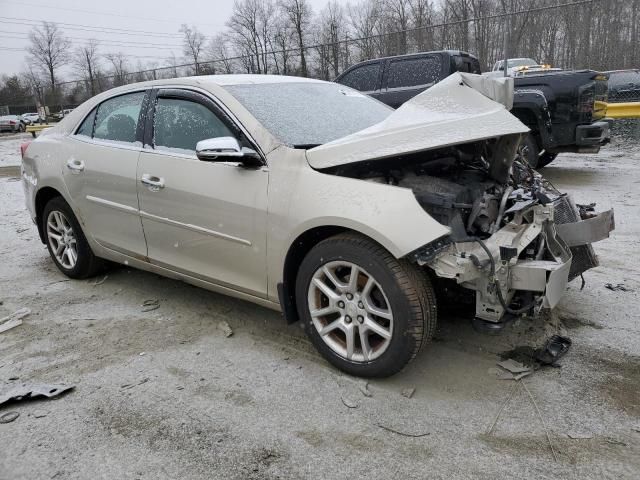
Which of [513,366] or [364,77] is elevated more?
[364,77]

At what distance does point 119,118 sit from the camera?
4.04 meters

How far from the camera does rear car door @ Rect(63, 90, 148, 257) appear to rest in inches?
149

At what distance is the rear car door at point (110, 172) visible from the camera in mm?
3779

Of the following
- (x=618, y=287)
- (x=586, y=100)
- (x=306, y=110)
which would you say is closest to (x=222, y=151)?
(x=306, y=110)

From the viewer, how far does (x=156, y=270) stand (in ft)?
12.6

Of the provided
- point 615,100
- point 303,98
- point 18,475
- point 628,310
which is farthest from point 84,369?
point 615,100

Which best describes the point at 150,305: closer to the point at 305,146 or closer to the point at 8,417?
the point at 8,417

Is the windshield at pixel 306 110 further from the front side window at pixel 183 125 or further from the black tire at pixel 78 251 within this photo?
the black tire at pixel 78 251

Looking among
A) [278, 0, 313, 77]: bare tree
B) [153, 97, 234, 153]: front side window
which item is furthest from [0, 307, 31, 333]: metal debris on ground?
[278, 0, 313, 77]: bare tree

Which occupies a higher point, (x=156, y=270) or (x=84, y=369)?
(x=156, y=270)

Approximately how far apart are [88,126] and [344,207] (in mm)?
2701

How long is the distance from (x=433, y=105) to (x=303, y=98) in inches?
41.3

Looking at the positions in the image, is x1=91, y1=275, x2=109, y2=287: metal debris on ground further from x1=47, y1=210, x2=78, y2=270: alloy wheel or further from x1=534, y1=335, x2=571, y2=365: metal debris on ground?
x1=534, y1=335, x2=571, y2=365: metal debris on ground

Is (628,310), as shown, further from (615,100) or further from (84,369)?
(615,100)
